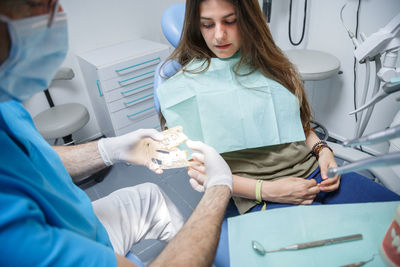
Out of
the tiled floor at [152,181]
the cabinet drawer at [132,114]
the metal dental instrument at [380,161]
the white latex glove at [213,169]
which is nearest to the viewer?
the metal dental instrument at [380,161]

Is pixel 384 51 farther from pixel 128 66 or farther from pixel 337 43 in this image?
pixel 128 66

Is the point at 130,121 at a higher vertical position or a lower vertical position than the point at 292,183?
lower

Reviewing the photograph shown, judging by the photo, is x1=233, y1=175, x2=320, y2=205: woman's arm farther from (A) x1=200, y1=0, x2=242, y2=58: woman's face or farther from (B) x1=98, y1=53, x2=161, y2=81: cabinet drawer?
(B) x1=98, y1=53, x2=161, y2=81: cabinet drawer

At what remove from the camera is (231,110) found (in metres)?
1.16

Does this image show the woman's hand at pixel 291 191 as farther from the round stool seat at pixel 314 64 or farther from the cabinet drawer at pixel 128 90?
the cabinet drawer at pixel 128 90

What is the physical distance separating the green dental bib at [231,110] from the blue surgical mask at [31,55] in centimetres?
60

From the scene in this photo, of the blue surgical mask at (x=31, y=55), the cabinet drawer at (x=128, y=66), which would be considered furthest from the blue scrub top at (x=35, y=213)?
the cabinet drawer at (x=128, y=66)

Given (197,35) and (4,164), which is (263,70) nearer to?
(197,35)

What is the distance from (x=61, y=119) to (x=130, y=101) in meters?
0.52

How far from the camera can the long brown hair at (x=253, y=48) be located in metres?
1.10

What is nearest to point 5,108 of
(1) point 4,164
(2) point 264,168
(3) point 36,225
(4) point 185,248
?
(1) point 4,164

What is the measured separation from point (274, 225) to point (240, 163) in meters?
0.44

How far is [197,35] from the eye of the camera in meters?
1.25

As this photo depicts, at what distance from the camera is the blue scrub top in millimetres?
505
